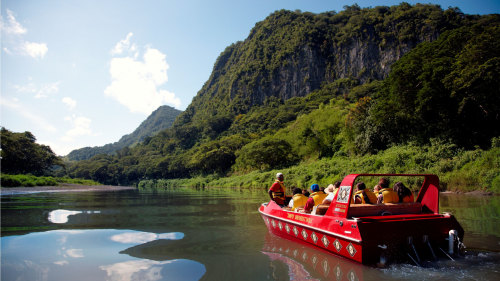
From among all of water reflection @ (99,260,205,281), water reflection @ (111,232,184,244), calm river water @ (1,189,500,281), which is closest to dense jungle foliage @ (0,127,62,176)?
calm river water @ (1,189,500,281)

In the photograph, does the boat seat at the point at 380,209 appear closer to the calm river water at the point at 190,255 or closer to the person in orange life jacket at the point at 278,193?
the calm river water at the point at 190,255

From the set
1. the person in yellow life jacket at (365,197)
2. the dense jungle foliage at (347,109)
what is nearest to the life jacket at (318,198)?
the person in yellow life jacket at (365,197)

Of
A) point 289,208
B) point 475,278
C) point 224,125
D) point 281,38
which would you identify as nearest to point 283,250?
point 289,208

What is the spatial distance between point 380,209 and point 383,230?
3.61 feet

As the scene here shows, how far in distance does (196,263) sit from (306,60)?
496 ft

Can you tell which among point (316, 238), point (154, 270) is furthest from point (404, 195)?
point (154, 270)

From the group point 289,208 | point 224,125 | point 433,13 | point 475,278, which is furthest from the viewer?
point 224,125

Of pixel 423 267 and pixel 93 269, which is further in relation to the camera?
pixel 93 269

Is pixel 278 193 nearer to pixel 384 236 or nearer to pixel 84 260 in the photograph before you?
→ pixel 384 236

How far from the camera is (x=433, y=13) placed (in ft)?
400

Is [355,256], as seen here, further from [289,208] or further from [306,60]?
[306,60]

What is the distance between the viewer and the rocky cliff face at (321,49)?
414ft

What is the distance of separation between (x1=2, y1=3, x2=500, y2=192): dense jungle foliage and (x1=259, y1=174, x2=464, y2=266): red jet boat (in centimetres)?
1558

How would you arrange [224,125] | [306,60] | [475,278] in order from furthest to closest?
1. [306,60]
2. [224,125]
3. [475,278]
